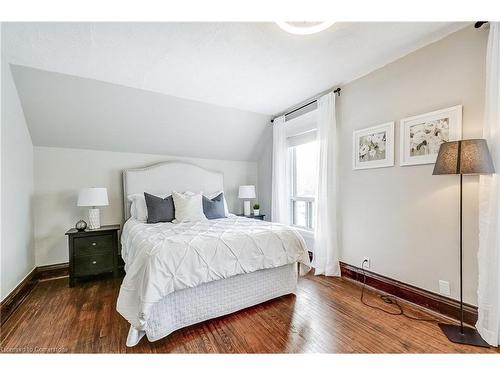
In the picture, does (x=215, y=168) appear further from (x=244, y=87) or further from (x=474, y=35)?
(x=474, y=35)

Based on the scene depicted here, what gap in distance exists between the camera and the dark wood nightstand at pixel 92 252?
275cm

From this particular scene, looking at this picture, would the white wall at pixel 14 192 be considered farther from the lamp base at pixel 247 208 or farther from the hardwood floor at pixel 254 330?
the lamp base at pixel 247 208

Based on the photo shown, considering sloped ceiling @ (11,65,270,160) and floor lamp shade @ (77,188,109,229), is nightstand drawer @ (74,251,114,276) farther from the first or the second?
sloped ceiling @ (11,65,270,160)

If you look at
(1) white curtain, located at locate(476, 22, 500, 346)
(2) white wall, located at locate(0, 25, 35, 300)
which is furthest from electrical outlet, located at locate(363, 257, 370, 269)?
(2) white wall, located at locate(0, 25, 35, 300)

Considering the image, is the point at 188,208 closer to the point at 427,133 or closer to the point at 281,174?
the point at 281,174

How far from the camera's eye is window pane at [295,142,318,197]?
3.62m

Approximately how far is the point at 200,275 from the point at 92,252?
1951 millimetres

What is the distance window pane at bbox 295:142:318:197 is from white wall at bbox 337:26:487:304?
677 millimetres

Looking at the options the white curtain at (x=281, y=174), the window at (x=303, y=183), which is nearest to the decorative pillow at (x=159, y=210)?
the white curtain at (x=281, y=174)

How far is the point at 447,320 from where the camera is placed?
1919 millimetres

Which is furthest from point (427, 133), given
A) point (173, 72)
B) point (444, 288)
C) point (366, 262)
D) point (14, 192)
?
point (14, 192)

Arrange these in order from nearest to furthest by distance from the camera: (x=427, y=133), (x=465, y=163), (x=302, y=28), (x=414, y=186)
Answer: (x=302, y=28) → (x=465, y=163) → (x=427, y=133) → (x=414, y=186)

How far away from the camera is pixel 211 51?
2121 millimetres

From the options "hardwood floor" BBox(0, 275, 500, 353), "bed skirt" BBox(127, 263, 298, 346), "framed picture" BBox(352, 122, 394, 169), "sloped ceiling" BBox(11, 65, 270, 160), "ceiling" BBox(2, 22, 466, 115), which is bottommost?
"hardwood floor" BBox(0, 275, 500, 353)
